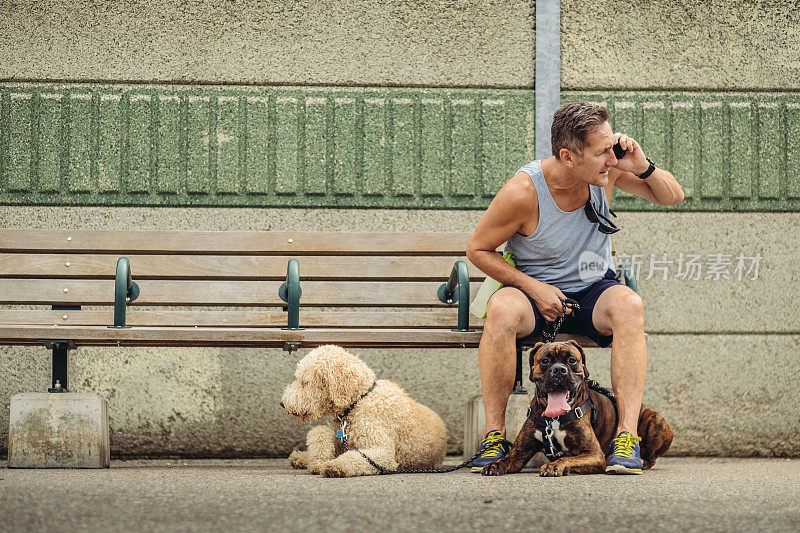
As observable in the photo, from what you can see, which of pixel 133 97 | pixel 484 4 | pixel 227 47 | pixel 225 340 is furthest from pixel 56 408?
pixel 484 4

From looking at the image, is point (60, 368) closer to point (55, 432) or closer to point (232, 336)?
point (55, 432)

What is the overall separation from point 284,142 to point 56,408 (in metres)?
2.03

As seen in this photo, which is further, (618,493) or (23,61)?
(23,61)

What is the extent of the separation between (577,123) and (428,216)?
152cm

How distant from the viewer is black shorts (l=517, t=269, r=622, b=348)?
4.27m

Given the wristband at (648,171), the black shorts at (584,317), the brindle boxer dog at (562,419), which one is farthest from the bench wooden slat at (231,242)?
the brindle boxer dog at (562,419)

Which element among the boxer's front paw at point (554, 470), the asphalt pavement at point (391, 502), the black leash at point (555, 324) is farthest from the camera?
the black leash at point (555, 324)

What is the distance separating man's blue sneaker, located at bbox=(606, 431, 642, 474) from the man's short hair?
1292mm

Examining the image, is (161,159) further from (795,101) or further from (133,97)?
(795,101)

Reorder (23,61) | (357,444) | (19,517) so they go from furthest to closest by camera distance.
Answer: (23,61)
(357,444)
(19,517)

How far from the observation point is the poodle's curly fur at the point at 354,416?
4.01 m

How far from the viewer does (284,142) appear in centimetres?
543

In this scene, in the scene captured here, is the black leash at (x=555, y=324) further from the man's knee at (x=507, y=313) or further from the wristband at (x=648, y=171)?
the wristband at (x=648, y=171)

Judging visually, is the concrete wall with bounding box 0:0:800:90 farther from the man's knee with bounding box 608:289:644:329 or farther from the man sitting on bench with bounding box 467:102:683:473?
the man's knee with bounding box 608:289:644:329
